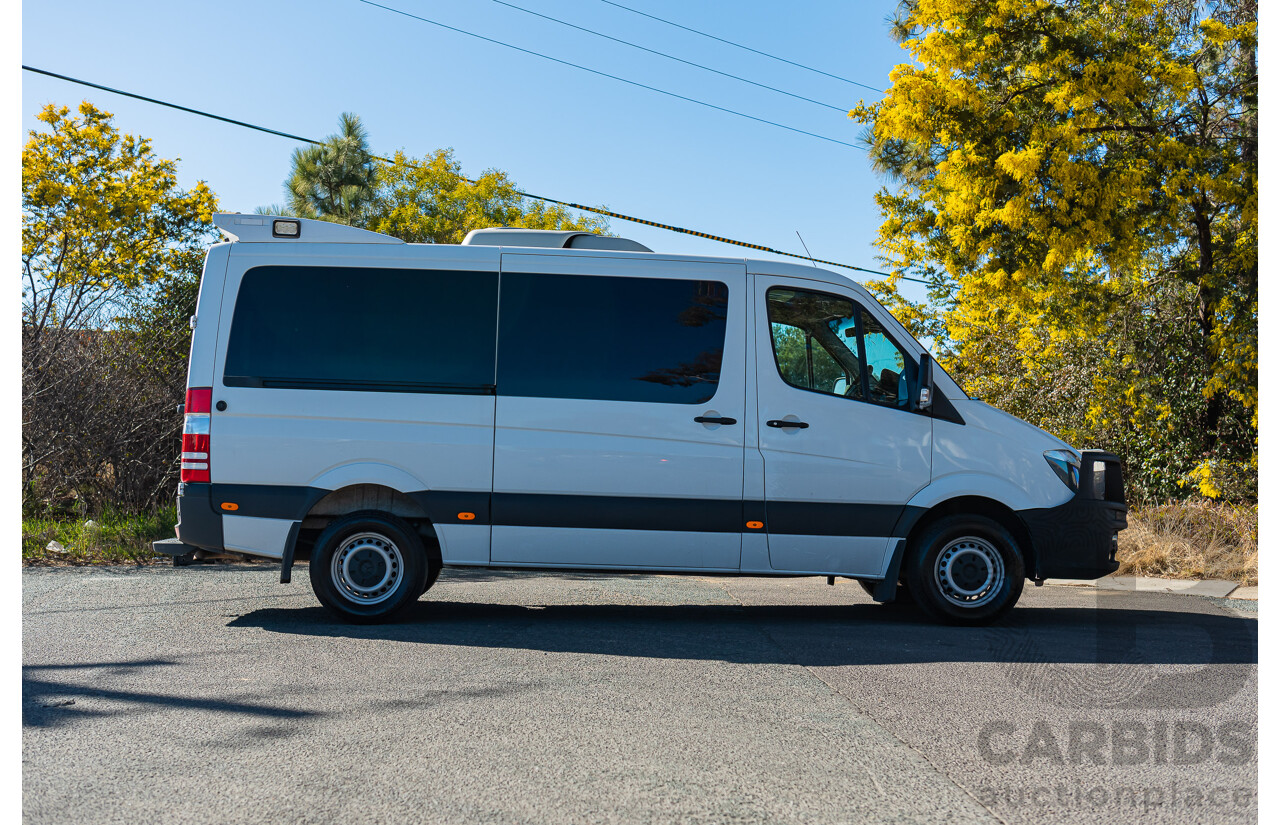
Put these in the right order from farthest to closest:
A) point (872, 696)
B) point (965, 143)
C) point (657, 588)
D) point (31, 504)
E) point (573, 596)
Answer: point (965, 143), point (31, 504), point (657, 588), point (573, 596), point (872, 696)

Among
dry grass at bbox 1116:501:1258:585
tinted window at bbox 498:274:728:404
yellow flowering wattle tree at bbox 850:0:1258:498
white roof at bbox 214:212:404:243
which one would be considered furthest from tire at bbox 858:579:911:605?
yellow flowering wattle tree at bbox 850:0:1258:498

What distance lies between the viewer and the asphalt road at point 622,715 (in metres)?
3.45

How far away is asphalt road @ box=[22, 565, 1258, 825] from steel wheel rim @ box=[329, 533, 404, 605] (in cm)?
25

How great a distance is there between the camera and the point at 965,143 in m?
13.3

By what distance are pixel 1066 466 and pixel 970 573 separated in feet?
3.46

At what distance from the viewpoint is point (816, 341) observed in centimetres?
695

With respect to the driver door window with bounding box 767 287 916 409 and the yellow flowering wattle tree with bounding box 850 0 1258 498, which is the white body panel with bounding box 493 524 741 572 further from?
the yellow flowering wattle tree with bounding box 850 0 1258 498

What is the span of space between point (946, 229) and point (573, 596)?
8859 millimetres

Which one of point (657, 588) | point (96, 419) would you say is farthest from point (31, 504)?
point (657, 588)

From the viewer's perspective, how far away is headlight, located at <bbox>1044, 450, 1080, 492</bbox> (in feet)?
22.7

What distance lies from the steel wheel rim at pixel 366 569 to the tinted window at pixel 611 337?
1.40 metres

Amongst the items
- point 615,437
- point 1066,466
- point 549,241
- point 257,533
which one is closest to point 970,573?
point 1066,466

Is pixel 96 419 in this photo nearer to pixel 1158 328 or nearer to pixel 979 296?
pixel 979 296

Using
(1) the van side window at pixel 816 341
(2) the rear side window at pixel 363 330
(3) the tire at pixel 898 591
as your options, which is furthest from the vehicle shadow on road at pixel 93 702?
(3) the tire at pixel 898 591
